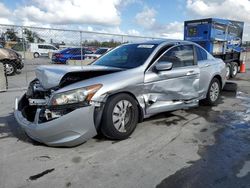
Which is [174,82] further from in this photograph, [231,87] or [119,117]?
[231,87]

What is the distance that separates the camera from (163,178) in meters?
3.11

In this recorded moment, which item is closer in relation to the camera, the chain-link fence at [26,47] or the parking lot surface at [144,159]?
the parking lot surface at [144,159]

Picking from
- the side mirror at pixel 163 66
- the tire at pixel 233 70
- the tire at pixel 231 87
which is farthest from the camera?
the tire at pixel 233 70

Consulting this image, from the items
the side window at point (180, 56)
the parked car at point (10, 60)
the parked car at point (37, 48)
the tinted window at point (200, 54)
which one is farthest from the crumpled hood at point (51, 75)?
the parked car at point (37, 48)

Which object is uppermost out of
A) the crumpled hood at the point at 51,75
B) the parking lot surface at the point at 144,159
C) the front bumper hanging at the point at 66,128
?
the crumpled hood at the point at 51,75

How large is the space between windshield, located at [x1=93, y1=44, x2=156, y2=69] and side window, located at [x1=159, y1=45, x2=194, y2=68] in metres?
0.33

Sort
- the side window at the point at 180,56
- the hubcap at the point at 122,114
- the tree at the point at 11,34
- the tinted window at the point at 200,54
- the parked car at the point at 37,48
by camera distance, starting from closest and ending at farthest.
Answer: the hubcap at the point at 122,114
the side window at the point at 180,56
the tinted window at the point at 200,54
the tree at the point at 11,34
the parked car at the point at 37,48

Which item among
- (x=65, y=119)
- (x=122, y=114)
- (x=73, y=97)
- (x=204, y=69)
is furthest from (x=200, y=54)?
(x=65, y=119)

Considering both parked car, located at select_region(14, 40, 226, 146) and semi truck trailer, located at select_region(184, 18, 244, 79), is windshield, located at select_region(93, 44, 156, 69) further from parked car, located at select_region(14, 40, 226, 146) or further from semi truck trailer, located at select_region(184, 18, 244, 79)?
semi truck trailer, located at select_region(184, 18, 244, 79)

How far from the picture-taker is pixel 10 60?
13.9m

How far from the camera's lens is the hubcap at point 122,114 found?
4039mm

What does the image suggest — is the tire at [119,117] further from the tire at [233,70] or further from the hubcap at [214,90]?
the tire at [233,70]

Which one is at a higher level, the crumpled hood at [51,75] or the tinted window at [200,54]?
the tinted window at [200,54]

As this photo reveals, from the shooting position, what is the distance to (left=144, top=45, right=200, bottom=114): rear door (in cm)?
460
